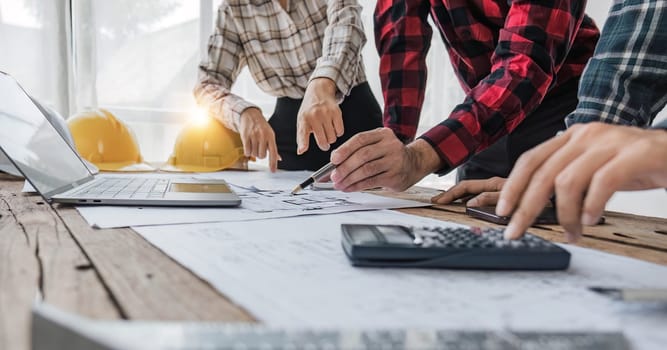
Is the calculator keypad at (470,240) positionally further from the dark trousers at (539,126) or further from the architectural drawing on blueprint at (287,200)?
the dark trousers at (539,126)

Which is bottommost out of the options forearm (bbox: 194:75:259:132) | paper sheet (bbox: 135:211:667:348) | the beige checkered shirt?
paper sheet (bbox: 135:211:667:348)

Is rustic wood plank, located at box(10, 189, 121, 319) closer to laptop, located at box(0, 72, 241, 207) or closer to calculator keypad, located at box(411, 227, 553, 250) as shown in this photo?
laptop, located at box(0, 72, 241, 207)

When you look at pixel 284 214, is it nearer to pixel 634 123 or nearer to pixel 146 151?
pixel 634 123

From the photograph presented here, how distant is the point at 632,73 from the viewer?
2.44 feet

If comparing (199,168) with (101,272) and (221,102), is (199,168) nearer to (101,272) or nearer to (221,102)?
(221,102)

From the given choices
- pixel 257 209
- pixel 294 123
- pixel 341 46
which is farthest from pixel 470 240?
pixel 294 123

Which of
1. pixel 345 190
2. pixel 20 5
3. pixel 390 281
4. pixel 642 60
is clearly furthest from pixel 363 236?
pixel 20 5

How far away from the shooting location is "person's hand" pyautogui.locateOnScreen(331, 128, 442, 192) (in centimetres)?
80

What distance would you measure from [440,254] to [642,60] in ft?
1.84

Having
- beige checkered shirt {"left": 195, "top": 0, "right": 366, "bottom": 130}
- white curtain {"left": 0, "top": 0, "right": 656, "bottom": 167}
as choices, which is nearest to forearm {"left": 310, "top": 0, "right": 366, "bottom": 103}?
beige checkered shirt {"left": 195, "top": 0, "right": 366, "bottom": 130}

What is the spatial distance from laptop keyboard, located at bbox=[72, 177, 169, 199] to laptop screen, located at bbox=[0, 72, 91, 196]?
0.10 feet

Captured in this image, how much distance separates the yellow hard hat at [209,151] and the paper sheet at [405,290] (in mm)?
1003

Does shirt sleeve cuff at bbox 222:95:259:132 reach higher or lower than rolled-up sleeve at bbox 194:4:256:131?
lower

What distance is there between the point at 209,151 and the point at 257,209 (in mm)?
841
